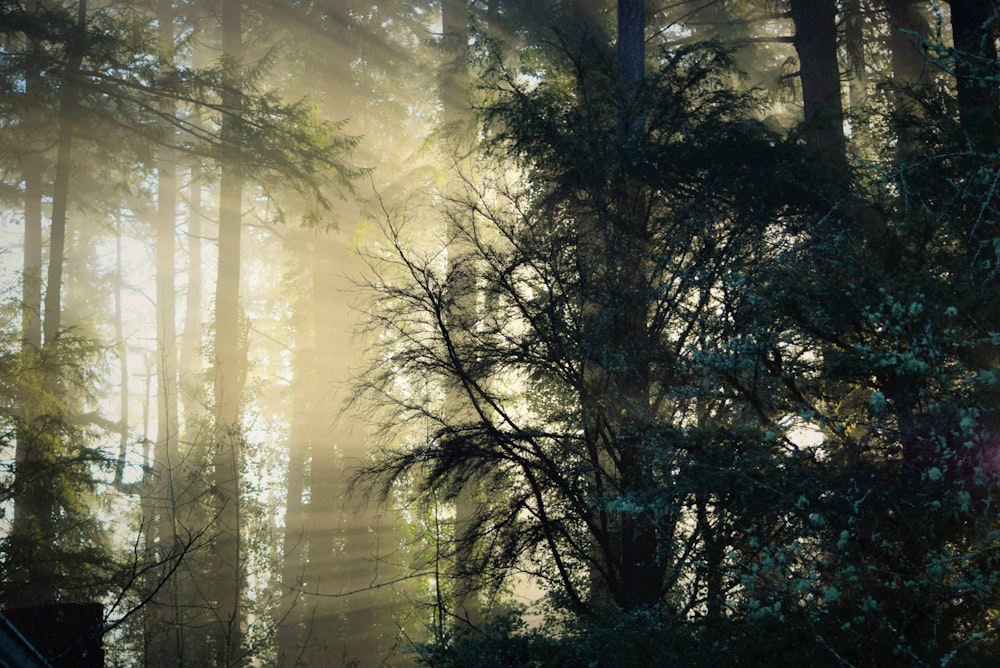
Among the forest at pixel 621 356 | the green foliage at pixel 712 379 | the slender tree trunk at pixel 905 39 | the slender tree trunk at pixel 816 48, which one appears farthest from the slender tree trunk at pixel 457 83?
the slender tree trunk at pixel 905 39

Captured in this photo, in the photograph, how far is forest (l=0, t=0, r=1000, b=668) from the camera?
578cm

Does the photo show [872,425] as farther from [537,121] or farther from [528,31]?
[528,31]

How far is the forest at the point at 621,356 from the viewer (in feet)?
19.0

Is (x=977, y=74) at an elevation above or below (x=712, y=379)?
above

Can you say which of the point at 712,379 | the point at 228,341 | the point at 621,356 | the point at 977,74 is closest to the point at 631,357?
the point at 621,356

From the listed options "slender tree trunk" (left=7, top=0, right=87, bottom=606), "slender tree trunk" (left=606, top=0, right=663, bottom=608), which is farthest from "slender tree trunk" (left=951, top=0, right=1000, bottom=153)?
"slender tree trunk" (left=7, top=0, right=87, bottom=606)

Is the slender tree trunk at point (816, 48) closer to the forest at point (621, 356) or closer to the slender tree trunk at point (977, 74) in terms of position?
the forest at point (621, 356)

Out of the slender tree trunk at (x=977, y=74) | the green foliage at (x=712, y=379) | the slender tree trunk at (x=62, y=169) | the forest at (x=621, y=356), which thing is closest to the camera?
the green foliage at (x=712, y=379)

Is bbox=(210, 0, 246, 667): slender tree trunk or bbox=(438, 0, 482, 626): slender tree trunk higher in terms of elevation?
bbox=(438, 0, 482, 626): slender tree trunk

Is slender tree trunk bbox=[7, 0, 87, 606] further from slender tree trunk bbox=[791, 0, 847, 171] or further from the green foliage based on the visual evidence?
slender tree trunk bbox=[791, 0, 847, 171]

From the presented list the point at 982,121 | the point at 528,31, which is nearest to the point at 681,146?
the point at 982,121

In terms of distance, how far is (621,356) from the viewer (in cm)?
882

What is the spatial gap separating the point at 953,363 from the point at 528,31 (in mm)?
11201

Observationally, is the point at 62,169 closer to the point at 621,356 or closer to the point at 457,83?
the point at 457,83
